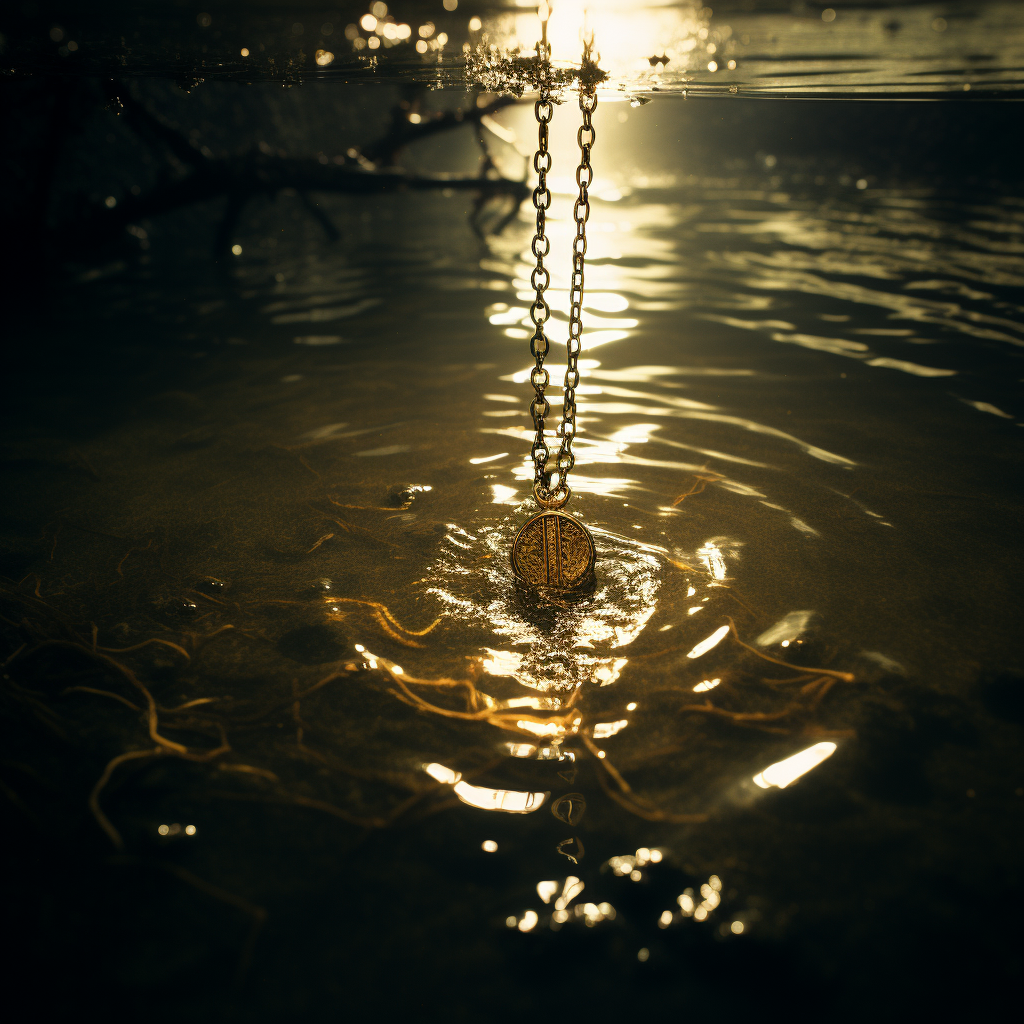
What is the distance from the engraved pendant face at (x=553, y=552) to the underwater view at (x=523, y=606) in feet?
0.05

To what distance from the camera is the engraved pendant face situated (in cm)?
306

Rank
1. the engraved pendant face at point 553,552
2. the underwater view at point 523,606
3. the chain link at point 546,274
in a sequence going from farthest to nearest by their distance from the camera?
the engraved pendant face at point 553,552, the chain link at point 546,274, the underwater view at point 523,606

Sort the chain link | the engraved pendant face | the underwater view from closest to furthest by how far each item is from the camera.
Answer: the underwater view → the chain link → the engraved pendant face

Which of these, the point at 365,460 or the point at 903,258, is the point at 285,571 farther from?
the point at 903,258

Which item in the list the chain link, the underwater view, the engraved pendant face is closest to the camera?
the underwater view

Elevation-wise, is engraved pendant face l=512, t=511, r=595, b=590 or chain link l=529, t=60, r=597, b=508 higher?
chain link l=529, t=60, r=597, b=508

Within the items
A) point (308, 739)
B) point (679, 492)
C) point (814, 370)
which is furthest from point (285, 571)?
point (814, 370)

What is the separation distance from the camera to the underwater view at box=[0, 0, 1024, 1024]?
1.89 meters

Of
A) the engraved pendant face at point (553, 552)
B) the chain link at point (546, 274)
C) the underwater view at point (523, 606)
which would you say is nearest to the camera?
the underwater view at point (523, 606)

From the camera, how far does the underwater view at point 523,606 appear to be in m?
1.89

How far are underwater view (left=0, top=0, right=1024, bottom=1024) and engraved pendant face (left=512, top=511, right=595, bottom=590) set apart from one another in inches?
0.6

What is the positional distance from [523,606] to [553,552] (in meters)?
0.27

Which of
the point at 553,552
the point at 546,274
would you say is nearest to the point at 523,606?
the point at 553,552

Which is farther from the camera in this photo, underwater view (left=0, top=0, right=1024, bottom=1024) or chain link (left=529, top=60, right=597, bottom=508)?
chain link (left=529, top=60, right=597, bottom=508)
